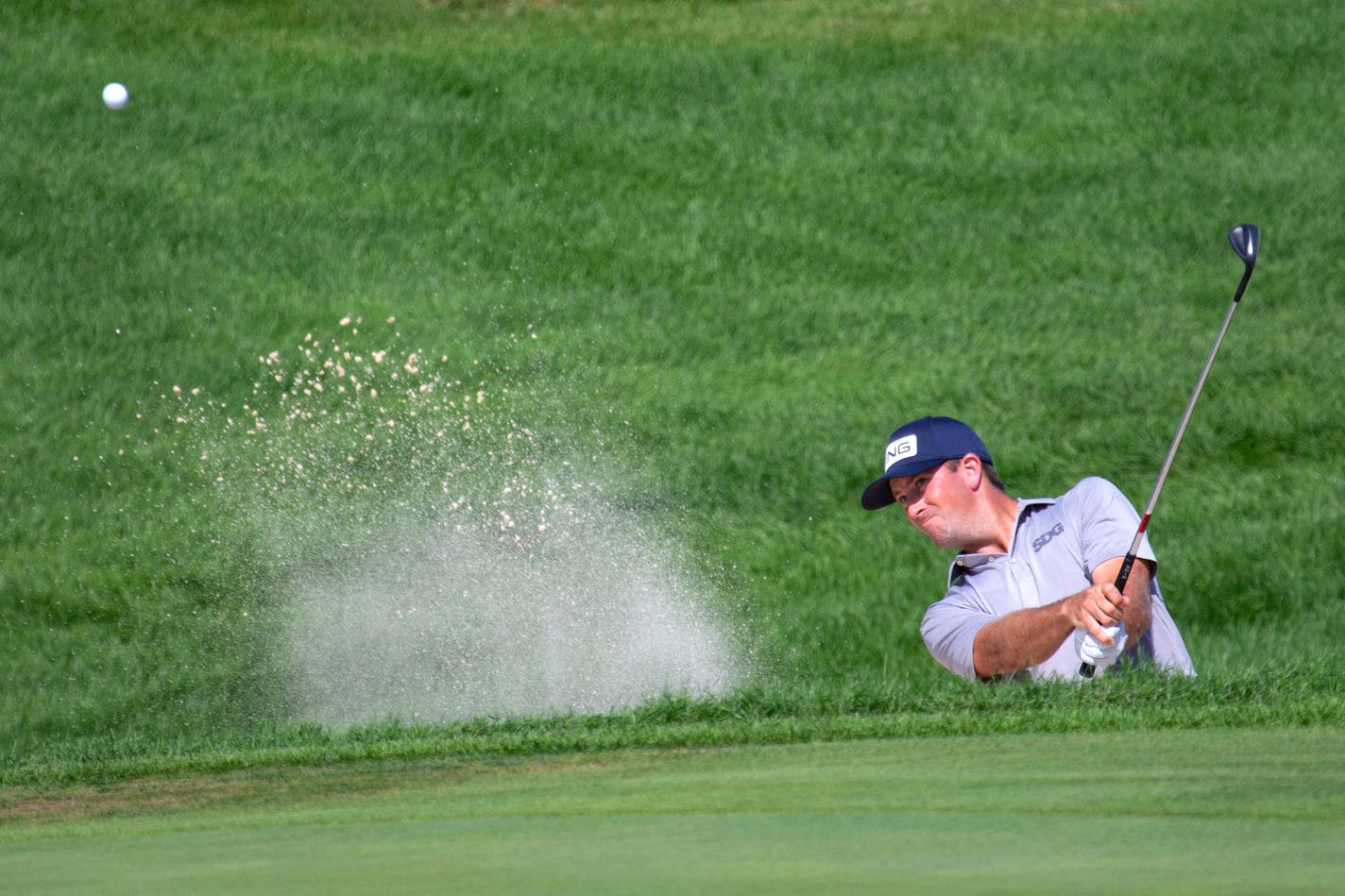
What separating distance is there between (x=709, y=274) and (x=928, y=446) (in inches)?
315

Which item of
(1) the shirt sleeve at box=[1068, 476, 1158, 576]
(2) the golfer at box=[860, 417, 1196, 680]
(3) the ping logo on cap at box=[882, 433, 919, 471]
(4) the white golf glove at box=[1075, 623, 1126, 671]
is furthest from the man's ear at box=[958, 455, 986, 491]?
(4) the white golf glove at box=[1075, 623, 1126, 671]

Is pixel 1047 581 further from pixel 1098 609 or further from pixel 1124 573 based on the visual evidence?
pixel 1098 609

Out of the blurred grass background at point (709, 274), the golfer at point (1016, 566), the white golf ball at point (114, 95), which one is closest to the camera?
the golfer at point (1016, 566)

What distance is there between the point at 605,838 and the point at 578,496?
8023 millimetres

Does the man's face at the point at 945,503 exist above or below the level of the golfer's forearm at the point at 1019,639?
above

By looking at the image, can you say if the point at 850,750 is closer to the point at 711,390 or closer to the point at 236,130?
the point at 711,390

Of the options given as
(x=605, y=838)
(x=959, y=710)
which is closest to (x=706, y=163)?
(x=959, y=710)

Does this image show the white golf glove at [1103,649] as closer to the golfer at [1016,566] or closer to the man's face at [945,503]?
the golfer at [1016,566]

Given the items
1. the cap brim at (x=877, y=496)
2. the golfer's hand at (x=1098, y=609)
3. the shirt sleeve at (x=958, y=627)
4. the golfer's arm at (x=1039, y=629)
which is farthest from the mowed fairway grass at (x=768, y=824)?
the cap brim at (x=877, y=496)

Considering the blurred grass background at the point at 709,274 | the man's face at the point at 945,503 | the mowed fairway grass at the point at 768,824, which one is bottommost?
the mowed fairway grass at the point at 768,824

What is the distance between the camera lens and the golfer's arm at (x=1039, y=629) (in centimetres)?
545

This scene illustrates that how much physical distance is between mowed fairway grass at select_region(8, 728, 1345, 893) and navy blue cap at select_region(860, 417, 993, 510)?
136 cm

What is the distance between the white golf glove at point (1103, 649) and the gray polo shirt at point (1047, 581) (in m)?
0.15

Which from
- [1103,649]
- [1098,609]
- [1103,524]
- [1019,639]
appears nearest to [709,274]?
[1103,524]
